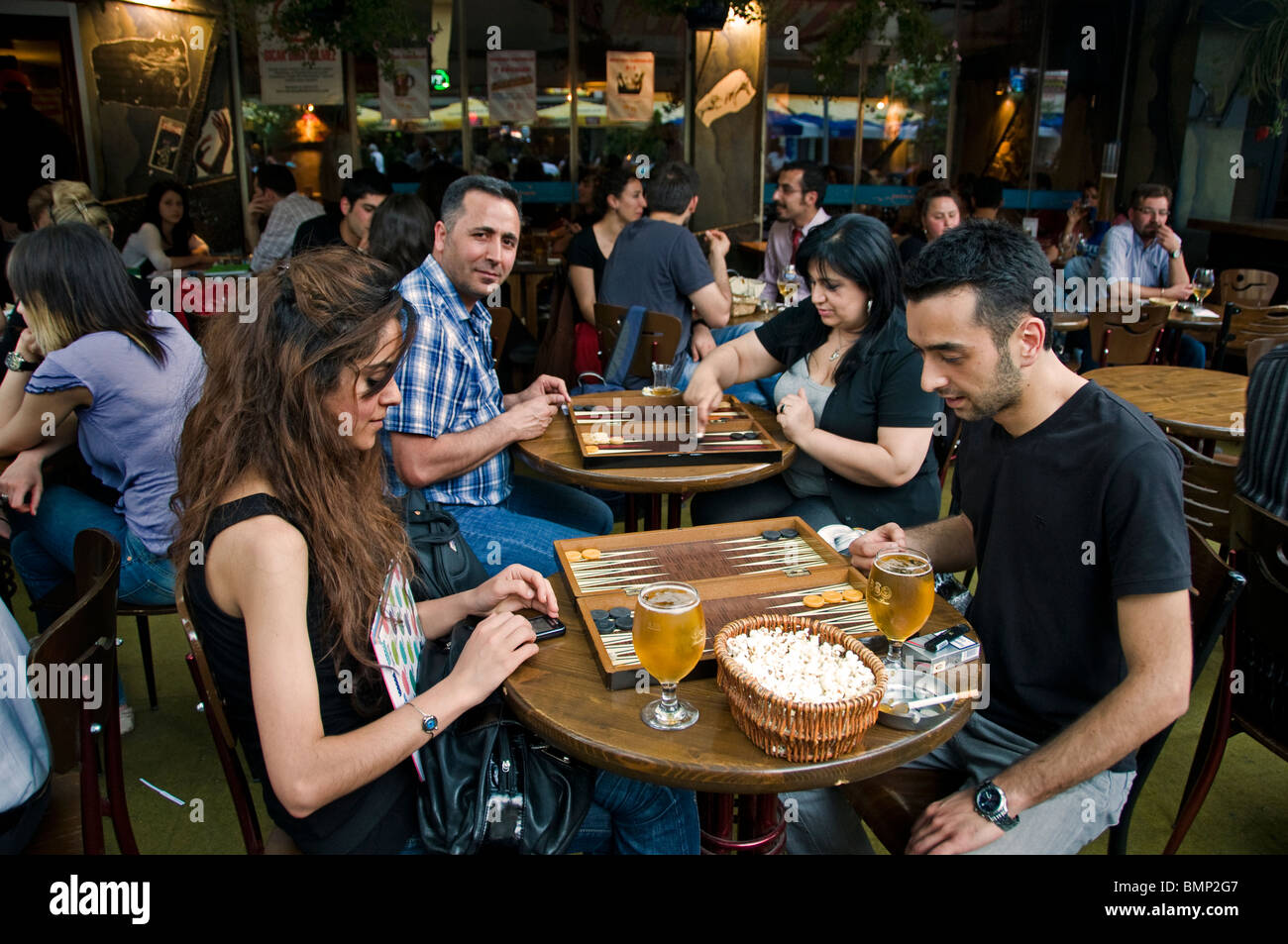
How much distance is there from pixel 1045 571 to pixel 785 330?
1.63 m

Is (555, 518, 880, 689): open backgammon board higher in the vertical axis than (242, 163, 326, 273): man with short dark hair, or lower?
lower

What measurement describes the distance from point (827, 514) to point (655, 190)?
2.57 meters

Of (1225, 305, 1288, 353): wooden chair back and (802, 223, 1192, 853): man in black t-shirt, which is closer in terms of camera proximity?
(802, 223, 1192, 853): man in black t-shirt

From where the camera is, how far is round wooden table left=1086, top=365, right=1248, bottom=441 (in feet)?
10.7

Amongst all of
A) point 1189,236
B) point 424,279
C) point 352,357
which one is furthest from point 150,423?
point 1189,236

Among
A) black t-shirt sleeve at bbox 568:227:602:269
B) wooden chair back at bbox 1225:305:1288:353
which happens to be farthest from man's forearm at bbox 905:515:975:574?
wooden chair back at bbox 1225:305:1288:353

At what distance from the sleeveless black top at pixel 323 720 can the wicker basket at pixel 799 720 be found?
24.4 inches

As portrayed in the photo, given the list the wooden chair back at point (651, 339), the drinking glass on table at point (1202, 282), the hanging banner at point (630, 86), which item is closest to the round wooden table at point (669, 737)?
the wooden chair back at point (651, 339)

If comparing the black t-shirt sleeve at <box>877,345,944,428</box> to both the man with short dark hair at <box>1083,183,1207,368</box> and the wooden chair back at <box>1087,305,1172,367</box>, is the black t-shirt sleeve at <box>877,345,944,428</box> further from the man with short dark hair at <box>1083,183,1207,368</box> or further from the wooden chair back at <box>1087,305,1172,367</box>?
the man with short dark hair at <box>1083,183,1207,368</box>

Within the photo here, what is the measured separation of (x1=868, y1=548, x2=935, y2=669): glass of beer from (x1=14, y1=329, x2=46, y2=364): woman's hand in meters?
2.70

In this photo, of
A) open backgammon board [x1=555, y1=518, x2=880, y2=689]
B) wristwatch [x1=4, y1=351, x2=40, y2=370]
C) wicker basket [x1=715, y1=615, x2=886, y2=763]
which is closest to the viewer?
wicker basket [x1=715, y1=615, x2=886, y2=763]

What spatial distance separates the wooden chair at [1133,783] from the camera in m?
1.75

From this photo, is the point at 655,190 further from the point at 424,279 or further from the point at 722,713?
the point at 722,713

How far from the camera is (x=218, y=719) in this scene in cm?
162
